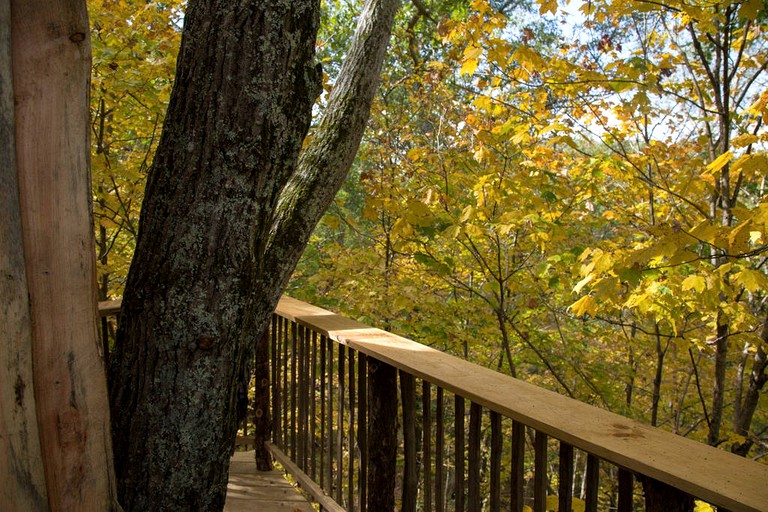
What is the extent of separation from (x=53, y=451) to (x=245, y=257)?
2.14 feet

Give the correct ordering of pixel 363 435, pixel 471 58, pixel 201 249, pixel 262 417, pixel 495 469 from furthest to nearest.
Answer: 1. pixel 471 58
2. pixel 262 417
3. pixel 363 435
4. pixel 201 249
5. pixel 495 469

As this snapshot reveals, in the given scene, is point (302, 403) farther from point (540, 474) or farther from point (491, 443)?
point (540, 474)

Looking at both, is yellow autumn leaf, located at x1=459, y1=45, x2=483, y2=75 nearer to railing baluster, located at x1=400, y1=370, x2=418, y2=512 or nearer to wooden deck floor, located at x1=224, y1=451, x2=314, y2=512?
railing baluster, located at x1=400, y1=370, x2=418, y2=512

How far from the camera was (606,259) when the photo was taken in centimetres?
277

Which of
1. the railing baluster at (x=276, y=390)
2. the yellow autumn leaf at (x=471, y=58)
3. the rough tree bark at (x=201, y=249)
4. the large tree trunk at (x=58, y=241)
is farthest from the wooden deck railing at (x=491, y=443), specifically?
the yellow autumn leaf at (x=471, y=58)

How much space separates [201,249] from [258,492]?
6.00ft

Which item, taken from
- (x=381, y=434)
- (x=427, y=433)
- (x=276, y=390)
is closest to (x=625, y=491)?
(x=427, y=433)

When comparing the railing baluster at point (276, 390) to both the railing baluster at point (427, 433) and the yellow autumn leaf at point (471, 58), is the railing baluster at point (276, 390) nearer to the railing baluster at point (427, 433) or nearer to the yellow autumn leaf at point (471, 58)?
the railing baluster at point (427, 433)

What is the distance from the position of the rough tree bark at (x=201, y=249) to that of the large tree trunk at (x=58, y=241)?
21 cm

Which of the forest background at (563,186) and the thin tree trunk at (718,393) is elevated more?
the forest background at (563,186)

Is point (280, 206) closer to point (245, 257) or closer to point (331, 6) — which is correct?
point (245, 257)

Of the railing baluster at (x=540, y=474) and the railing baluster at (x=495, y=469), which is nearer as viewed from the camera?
the railing baluster at (x=540, y=474)

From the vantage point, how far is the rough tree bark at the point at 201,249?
163cm

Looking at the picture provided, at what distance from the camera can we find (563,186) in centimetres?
479
